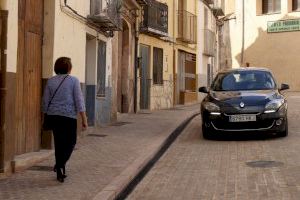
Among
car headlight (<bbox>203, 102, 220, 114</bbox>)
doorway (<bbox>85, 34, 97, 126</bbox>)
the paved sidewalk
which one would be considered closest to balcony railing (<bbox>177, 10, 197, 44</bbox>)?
doorway (<bbox>85, 34, 97, 126</bbox>)

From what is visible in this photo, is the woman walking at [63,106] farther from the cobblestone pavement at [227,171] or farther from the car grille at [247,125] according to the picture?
A: the car grille at [247,125]

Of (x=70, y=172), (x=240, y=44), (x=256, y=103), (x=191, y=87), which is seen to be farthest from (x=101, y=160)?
(x=240, y=44)

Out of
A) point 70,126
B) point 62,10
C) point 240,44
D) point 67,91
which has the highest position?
point 240,44

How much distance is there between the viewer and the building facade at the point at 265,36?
38.3 metres

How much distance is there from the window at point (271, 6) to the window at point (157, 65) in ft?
60.0

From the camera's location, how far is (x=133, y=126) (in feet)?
50.2

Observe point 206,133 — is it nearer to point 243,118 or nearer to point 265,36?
point 243,118

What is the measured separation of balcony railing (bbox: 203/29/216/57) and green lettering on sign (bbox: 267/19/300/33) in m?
7.47

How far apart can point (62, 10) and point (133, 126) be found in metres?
5.27

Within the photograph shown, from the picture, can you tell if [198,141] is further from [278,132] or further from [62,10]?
[62,10]

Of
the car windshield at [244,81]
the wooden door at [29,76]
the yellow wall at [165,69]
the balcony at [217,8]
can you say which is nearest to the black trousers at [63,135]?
the wooden door at [29,76]

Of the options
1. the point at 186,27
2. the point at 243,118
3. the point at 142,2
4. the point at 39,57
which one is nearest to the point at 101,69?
the point at 243,118

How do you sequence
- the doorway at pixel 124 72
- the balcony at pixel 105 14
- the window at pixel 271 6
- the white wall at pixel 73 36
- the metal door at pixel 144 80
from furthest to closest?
the window at pixel 271 6 → the metal door at pixel 144 80 → the doorway at pixel 124 72 → the balcony at pixel 105 14 → the white wall at pixel 73 36

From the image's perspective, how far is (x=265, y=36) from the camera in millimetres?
39438
